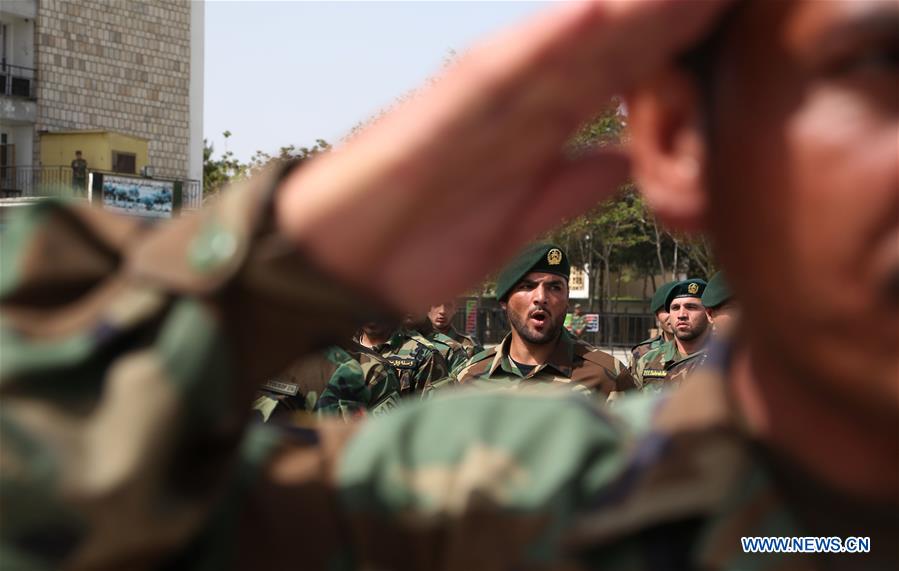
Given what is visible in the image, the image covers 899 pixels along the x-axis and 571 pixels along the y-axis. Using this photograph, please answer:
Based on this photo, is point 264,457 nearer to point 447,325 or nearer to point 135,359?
point 135,359

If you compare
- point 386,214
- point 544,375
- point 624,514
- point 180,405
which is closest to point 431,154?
point 386,214

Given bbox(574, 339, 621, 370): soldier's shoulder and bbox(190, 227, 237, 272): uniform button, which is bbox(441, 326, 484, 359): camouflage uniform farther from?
bbox(190, 227, 237, 272): uniform button

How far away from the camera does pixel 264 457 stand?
1666mm

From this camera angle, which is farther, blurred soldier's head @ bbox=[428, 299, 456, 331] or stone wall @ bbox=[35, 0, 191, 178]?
stone wall @ bbox=[35, 0, 191, 178]

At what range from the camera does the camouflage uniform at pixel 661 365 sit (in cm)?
1030

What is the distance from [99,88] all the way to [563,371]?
34.9 meters

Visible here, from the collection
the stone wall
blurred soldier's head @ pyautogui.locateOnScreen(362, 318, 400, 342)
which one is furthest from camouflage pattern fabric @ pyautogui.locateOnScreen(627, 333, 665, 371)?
the stone wall

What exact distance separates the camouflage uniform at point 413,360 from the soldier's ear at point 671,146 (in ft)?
25.7

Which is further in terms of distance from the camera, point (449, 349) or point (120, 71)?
point (120, 71)

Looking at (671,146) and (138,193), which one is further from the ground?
(138,193)

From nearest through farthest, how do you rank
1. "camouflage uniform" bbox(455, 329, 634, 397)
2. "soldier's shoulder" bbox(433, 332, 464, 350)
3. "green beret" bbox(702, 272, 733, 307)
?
"camouflage uniform" bbox(455, 329, 634, 397) < "green beret" bbox(702, 272, 733, 307) < "soldier's shoulder" bbox(433, 332, 464, 350)

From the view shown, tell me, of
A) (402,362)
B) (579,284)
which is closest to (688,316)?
(402,362)

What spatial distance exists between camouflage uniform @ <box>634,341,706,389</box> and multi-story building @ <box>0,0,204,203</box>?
1148 inches

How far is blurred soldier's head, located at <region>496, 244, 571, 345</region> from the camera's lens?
306 inches
